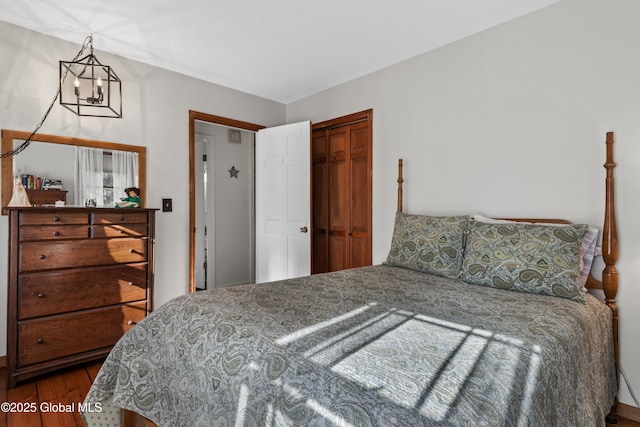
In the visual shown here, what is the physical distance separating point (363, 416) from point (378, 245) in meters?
2.50

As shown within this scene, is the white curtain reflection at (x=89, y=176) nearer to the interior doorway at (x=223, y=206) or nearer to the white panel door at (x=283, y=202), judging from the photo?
the white panel door at (x=283, y=202)

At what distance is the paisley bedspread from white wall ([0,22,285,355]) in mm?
1723

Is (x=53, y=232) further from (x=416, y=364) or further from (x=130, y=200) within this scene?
(x=416, y=364)

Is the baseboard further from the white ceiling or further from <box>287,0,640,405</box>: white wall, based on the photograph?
the white ceiling

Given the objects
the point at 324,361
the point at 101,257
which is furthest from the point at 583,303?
the point at 101,257

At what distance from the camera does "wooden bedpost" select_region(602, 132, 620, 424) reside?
1.88m

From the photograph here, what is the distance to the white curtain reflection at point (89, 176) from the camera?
268 cm

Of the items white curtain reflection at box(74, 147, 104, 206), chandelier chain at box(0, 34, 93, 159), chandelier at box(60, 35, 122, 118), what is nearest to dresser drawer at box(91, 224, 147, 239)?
white curtain reflection at box(74, 147, 104, 206)

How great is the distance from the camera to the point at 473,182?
2553 millimetres

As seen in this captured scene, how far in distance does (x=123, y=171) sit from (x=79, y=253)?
815 mm

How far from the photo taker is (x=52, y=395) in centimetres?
210

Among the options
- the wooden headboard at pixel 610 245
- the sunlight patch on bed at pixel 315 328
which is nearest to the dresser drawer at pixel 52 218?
the sunlight patch on bed at pixel 315 328

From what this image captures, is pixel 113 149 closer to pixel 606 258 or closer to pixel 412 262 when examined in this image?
pixel 412 262

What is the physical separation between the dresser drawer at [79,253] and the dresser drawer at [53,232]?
0.04 m
